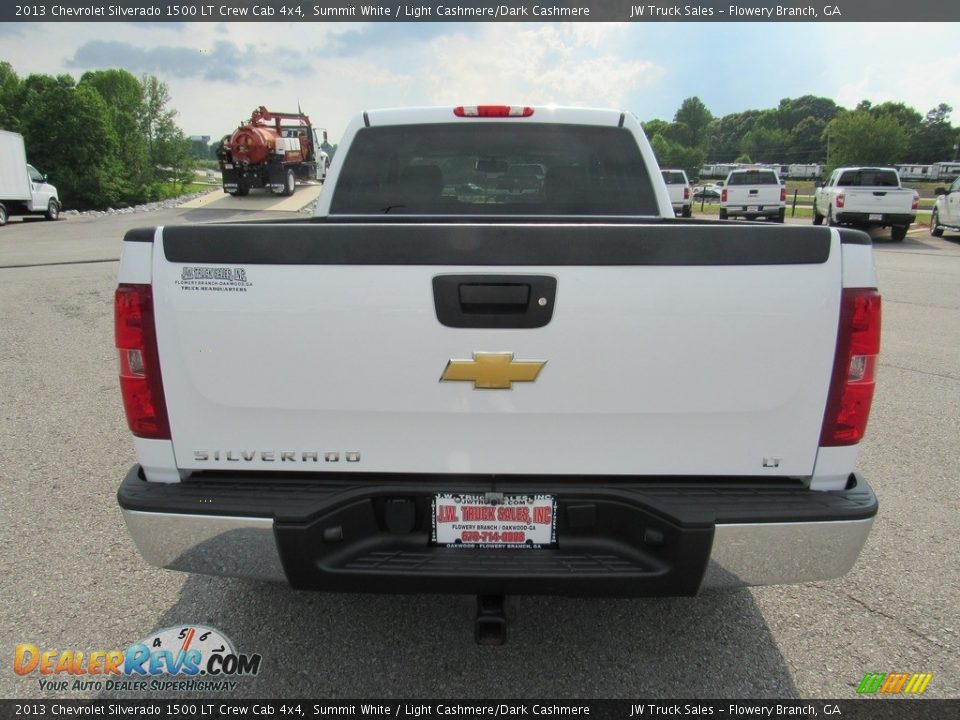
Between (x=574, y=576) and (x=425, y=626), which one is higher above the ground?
(x=574, y=576)

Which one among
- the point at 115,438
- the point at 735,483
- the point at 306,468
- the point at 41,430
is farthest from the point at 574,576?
the point at 41,430

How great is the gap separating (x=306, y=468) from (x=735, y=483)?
4.41 ft

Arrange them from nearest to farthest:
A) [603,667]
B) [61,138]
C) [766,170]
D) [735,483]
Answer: [735,483] < [603,667] < [766,170] < [61,138]

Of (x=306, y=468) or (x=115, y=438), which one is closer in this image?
(x=306, y=468)

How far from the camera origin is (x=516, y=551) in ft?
6.73

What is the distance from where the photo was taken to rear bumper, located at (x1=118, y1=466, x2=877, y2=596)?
196 cm

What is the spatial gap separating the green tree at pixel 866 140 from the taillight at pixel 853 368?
89.8 metres

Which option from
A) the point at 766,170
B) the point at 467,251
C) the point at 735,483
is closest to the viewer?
the point at 467,251

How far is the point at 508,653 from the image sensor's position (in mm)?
2488

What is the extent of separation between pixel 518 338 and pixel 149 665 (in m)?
1.88

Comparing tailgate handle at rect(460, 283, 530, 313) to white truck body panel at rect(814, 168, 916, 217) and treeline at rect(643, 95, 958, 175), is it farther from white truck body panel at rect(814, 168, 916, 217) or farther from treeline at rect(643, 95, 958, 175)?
treeline at rect(643, 95, 958, 175)

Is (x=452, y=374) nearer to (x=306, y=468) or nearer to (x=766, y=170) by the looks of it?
(x=306, y=468)

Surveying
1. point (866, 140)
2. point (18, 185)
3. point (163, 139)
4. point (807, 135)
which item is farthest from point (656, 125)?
point (18, 185)

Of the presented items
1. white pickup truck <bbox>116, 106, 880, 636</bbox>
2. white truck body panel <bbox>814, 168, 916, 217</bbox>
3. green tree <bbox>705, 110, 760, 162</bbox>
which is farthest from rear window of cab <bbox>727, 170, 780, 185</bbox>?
green tree <bbox>705, 110, 760, 162</bbox>
